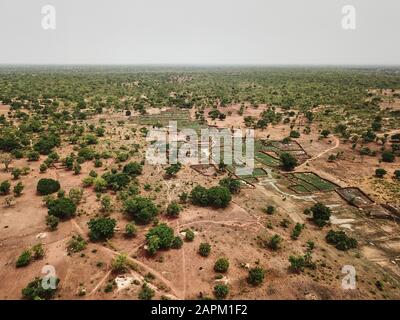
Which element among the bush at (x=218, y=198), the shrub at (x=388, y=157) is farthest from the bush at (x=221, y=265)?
the shrub at (x=388, y=157)

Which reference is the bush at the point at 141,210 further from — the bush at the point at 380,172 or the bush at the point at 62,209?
the bush at the point at 380,172

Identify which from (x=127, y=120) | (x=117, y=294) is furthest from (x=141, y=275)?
(x=127, y=120)

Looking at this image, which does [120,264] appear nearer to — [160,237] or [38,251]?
[160,237]

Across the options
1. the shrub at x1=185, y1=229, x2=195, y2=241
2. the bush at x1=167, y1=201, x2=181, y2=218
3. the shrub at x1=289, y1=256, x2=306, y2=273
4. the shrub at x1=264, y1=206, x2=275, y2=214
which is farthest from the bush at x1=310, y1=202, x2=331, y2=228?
the bush at x1=167, y1=201, x2=181, y2=218

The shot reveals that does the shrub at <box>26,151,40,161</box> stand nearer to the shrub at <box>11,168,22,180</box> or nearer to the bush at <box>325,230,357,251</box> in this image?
the shrub at <box>11,168,22,180</box>

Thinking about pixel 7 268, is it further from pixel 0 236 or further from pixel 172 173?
pixel 172 173
